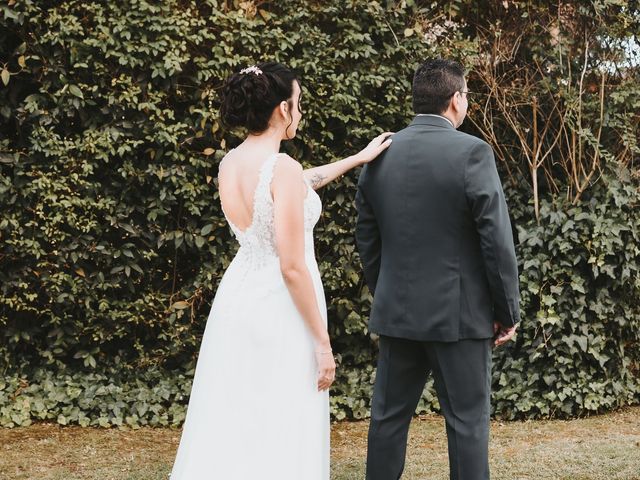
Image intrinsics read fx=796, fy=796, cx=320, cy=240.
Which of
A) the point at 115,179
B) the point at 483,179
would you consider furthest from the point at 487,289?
the point at 115,179

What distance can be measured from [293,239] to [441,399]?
36.9 inches

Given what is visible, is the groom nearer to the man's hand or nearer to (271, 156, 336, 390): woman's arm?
the man's hand

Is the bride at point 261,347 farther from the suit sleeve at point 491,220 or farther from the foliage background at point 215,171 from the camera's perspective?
the foliage background at point 215,171

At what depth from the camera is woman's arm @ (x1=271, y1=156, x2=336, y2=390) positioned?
2.94 metres

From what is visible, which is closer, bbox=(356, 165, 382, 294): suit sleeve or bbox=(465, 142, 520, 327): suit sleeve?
bbox=(465, 142, 520, 327): suit sleeve

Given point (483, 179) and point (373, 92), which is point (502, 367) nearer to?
point (373, 92)

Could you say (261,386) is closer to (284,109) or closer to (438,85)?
(284,109)

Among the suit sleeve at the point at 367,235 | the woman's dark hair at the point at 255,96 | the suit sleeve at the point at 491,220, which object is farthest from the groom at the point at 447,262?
the woman's dark hair at the point at 255,96

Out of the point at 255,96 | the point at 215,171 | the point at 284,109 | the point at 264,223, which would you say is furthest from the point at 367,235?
the point at 215,171

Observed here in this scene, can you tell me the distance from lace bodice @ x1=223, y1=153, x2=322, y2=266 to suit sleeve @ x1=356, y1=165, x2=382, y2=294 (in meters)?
0.25

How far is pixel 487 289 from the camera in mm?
3188

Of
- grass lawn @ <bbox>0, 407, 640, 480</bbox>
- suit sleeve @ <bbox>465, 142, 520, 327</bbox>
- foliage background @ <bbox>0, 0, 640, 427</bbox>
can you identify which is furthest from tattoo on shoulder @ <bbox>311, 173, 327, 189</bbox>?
grass lawn @ <bbox>0, 407, 640, 480</bbox>

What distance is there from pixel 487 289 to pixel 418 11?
3.05 meters

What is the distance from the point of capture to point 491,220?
9.85 feet
